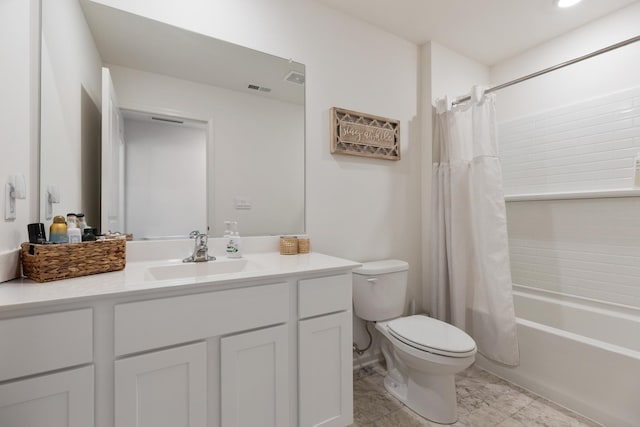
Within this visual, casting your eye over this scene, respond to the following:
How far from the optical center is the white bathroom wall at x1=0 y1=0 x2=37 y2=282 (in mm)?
907

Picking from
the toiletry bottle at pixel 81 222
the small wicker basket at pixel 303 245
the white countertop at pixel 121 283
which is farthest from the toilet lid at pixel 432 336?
the toiletry bottle at pixel 81 222

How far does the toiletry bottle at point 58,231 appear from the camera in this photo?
98 centimetres

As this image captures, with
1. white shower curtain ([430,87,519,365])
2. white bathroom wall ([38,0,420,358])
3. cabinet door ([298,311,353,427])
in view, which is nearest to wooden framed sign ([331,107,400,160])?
white bathroom wall ([38,0,420,358])

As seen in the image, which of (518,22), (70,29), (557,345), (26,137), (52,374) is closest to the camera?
(52,374)

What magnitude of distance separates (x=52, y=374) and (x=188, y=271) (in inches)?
22.1

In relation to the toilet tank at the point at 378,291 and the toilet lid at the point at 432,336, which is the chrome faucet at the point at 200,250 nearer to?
the toilet tank at the point at 378,291

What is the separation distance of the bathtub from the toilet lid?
60 cm

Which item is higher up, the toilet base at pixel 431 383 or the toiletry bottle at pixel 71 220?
the toiletry bottle at pixel 71 220

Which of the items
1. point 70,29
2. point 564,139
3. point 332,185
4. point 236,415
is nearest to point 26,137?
point 70,29

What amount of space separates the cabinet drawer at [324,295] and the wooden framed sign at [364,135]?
91 cm

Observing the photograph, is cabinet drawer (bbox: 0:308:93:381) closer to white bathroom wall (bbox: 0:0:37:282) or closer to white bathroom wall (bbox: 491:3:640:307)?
white bathroom wall (bbox: 0:0:37:282)

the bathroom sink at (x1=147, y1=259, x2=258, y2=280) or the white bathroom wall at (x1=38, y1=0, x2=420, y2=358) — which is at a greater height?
the white bathroom wall at (x1=38, y1=0, x2=420, y2=358)

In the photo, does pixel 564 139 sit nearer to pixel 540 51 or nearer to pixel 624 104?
pixel 624 104

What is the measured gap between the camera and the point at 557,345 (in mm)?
1623
